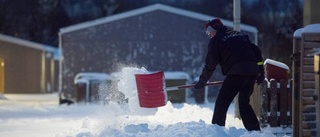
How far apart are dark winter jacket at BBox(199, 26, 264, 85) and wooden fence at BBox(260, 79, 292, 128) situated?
144cm

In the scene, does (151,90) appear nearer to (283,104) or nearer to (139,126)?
(139,126)

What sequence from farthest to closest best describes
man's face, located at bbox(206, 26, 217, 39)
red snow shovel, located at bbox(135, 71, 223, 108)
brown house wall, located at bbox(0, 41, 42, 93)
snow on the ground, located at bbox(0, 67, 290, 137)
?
brown house wall, located at bbox(0, 41, 42, 93) → red snow shovel, located at bbox(135, 71, 223, 108) → man's face, located at bbox(206, 26, 217, 39) → snow on the ground, located at bbox(0, 67, 290, 137)

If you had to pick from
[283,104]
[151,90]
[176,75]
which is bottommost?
[283,104]

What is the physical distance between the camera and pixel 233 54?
7.21 meters

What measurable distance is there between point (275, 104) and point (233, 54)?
6.36ft

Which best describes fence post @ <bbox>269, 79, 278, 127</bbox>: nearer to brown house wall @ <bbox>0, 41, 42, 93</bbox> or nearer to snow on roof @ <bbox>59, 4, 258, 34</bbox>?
snow on roof @ <bbox>59, 4, 258, 34</bbox>

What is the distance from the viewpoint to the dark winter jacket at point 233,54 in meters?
7.20

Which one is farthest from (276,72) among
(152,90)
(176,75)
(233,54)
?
(176,75)

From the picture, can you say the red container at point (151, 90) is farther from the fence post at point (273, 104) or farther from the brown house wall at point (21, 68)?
the brown house wall at point (21, 68)

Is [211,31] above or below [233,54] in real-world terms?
above

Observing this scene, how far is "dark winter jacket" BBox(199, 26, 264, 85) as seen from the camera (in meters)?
7.20

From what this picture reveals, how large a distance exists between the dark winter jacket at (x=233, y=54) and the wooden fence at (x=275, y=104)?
A: 1.44 meters

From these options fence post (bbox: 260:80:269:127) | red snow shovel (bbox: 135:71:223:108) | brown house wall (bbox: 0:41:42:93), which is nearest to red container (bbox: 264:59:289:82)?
fence post (bbox: 260:80:269:127)

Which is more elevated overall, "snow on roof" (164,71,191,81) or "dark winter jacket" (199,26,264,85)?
"dark winter jacket" (199,26,264,85)
